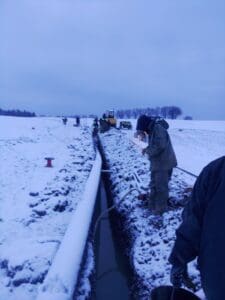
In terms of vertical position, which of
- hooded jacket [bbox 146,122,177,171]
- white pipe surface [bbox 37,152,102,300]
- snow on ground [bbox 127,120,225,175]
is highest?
hooded jacket [bbox 146,122,177,171]

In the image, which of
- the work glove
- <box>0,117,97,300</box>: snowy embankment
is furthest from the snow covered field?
the work glove

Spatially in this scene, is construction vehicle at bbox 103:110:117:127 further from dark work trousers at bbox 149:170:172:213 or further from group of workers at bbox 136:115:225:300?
group of workers at bbox 136:115:225:300

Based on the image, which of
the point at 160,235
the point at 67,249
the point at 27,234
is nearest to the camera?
the point at 67,249

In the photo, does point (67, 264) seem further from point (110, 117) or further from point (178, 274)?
point (110, 117)

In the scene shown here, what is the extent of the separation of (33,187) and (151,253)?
199 inches

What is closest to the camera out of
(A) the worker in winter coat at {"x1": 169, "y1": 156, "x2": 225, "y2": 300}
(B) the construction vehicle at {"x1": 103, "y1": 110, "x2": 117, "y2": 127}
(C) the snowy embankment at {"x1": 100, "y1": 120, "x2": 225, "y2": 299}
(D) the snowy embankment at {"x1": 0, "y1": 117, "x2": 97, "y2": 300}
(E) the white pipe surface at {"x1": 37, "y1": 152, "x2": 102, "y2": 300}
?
(A) the worker in winter coat at {"x1": 169, "y1": 156, "x2": 225, "y2": 300}

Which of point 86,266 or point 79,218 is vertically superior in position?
point 79,218

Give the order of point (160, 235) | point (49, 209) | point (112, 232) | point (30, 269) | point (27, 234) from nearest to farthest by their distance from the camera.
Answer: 1. point (30, 269)
2. point (160, 235)
3. point (27, 234)
4. point (49, 209)
5. point (112, 232)

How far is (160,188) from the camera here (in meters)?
6.52

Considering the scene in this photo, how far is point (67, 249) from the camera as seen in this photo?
454cm

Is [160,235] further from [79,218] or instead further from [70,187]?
[70,187]

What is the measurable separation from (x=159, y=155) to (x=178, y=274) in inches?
155

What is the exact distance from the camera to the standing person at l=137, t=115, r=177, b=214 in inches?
245

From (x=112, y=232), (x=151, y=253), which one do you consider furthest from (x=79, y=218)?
(x=112, y=232)
